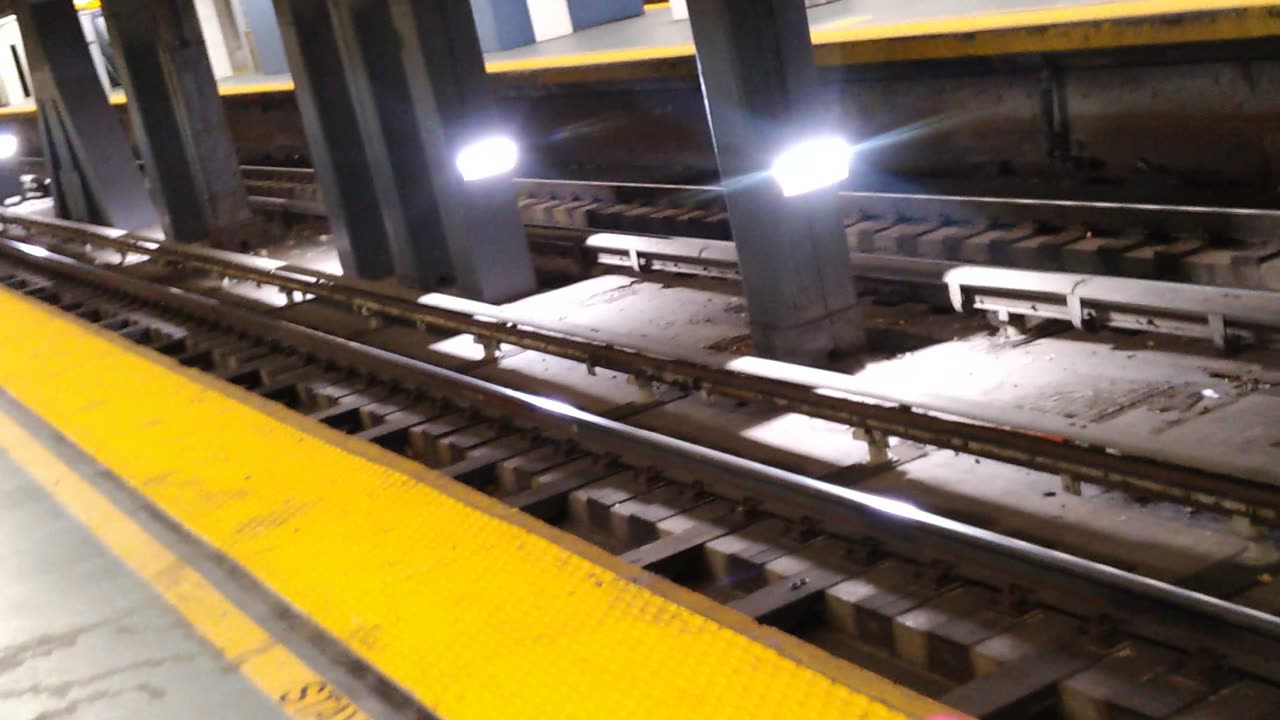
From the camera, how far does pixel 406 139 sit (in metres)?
9.86

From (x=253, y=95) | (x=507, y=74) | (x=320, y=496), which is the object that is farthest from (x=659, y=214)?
(x=253, y=95)

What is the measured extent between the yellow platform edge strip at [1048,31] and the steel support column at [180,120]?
457 centimetres

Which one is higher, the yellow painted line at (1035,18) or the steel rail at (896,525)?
the yellow painted line at (1035,18)

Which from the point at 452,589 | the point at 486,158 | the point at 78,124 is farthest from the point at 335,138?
the point at 452,589

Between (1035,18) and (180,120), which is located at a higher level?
(180,120)

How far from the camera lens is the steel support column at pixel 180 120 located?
13516mm

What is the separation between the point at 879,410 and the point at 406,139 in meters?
5.57

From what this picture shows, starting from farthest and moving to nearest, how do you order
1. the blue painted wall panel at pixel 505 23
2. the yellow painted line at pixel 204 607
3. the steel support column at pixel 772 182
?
the blue painted wall panel at pixel 505 23 → the steel support column at pixel 772 182 → the yellow painted line at pixel 204 607

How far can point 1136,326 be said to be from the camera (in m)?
6.42

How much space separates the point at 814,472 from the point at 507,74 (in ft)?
37.0

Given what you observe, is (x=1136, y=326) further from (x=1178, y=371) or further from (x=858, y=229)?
(x=858, y=229)

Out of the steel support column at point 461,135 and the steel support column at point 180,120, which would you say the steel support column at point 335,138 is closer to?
the steel support column at point 461,135

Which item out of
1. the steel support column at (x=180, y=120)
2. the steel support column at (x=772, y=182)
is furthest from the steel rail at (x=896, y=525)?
the steel support column at (x=180, y=120)

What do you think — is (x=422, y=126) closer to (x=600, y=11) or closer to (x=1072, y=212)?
(x=1072, y=212)
